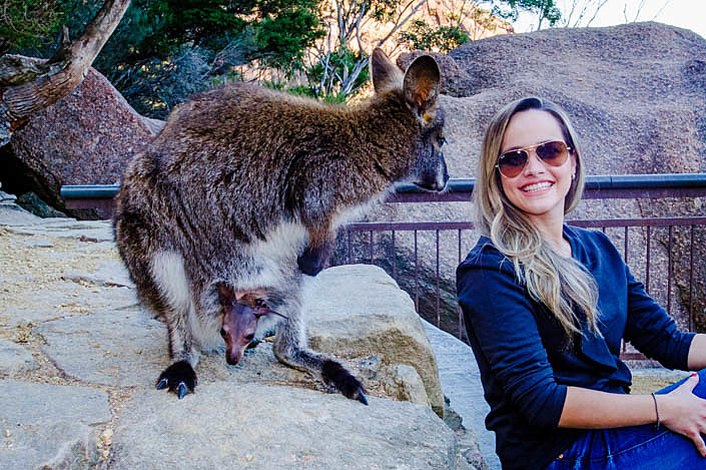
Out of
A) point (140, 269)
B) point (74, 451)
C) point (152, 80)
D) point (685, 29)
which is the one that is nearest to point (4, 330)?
point (140, 269)

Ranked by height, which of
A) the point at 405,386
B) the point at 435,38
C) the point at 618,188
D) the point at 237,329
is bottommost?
the point at 405,386

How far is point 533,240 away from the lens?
6.07 feet

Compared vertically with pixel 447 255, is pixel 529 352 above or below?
above

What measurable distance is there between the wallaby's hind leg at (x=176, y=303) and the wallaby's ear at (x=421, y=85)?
1015 mm

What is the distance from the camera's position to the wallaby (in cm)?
214

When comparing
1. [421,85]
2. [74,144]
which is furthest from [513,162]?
[74,144]

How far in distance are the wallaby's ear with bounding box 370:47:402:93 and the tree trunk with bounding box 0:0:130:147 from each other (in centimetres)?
479

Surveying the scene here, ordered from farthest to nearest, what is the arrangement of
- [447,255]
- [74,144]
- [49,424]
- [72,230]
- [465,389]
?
[74,144]
[447,255]
[72,230]
[465,389]
[49,424]

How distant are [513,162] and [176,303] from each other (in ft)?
3.71

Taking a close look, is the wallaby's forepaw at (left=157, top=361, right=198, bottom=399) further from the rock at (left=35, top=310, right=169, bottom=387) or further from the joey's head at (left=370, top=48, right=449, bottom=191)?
the joey's head at (left=370, top=48, right=449, bottom=191)

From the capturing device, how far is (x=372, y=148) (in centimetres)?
239

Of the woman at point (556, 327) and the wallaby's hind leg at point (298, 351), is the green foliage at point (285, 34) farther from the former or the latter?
the woman at point (556, 327)

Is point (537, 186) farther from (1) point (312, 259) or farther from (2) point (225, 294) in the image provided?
(2) point (225, 294)

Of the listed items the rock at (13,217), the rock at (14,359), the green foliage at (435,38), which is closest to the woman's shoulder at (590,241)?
the rock at (14,359)
